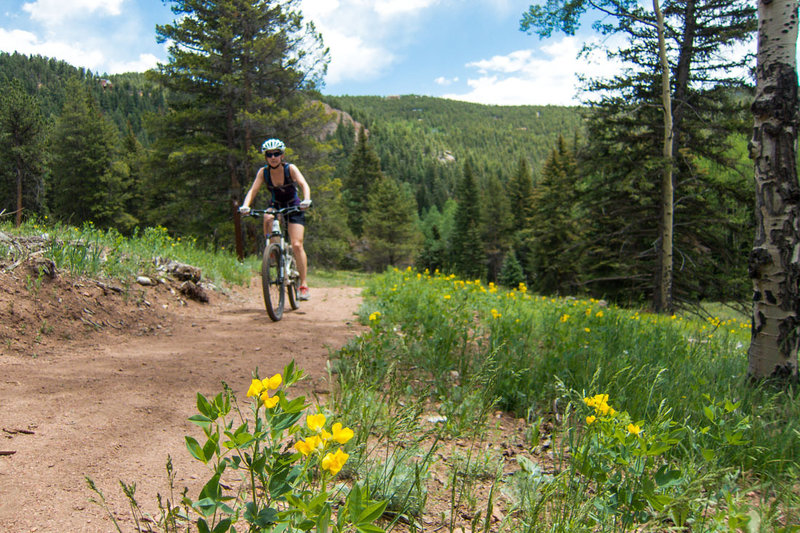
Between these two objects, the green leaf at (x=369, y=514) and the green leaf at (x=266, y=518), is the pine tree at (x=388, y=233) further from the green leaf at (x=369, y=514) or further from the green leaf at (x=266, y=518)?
the green leaf at (x=369, y=514)

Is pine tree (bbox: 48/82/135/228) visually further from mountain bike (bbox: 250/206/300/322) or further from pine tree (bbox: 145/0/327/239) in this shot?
mountain bike (bbox: 250/206/300/322)

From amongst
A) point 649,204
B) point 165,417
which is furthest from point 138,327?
point 649,204

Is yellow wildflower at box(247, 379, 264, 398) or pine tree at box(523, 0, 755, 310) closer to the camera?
yellow wildflower at box(247, 379, 264, 398)

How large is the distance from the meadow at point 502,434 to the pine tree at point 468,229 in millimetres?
45821

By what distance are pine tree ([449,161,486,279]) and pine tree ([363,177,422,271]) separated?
866cm

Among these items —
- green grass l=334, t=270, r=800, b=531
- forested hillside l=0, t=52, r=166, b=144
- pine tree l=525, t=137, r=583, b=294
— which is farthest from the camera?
forested hillside l=0, t=52, r=166, b=144

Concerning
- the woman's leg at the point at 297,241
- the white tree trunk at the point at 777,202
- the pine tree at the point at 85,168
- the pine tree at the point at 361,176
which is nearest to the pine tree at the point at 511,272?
the pine tree at the point at 361,176

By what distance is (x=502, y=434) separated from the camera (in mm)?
2688

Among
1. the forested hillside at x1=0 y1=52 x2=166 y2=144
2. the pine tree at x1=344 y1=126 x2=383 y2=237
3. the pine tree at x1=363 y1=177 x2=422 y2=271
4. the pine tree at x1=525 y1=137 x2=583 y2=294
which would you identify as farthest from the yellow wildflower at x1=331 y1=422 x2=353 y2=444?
the forested hillside at x1=0 y1=52 x2=166 y2=144

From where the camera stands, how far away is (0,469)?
174cm

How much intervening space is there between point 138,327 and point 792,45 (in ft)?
21.5

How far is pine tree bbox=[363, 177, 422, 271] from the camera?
144ft

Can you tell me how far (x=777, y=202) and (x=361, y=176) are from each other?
181 ft

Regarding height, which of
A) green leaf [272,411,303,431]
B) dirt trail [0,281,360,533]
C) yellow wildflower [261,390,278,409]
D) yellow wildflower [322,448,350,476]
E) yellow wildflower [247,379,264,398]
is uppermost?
yellow wildflower [247,379,264,398]
